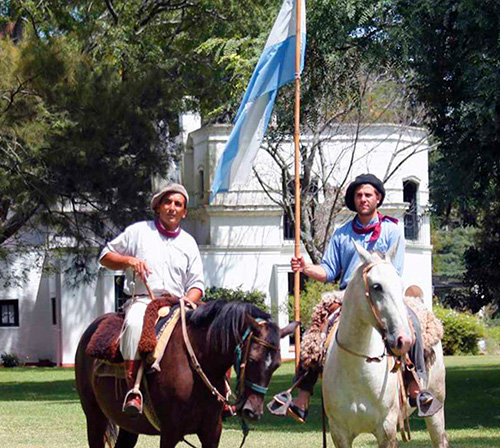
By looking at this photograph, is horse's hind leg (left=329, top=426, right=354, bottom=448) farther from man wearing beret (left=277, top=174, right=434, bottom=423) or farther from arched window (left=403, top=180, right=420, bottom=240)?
arched window (left=403, top=180, right=420, bottom=240)

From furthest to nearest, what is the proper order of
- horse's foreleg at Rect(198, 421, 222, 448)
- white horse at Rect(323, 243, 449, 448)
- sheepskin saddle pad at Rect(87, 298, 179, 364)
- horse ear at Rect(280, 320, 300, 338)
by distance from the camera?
sheepskin saddle pad at Rect(87, 298, 179, 364), horse's foreleg at Rect(198, 421, 222, 448), white horse at Rect(323, 243, 449, 448), horse ear at Rect(280, 320, 300, 338)

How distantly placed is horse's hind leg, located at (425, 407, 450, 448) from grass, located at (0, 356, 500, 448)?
3.63 metres

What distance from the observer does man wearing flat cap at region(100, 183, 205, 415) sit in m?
9.50

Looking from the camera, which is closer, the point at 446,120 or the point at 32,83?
the point at 446,120

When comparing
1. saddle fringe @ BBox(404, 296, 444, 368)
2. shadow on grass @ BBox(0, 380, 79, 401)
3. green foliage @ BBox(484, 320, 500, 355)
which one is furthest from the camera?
green foliage @ BBox(484, 320, 500, 355)

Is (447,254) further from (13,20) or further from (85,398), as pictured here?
(85,398)

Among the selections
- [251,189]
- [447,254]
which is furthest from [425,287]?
[447,254]

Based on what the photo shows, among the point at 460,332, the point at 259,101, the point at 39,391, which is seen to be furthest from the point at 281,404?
the point at 460,332

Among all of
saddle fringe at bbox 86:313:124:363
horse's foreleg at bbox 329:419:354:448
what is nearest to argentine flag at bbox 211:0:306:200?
saddle fringe at bbox 86:313:124:363

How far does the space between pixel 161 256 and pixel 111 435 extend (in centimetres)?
204

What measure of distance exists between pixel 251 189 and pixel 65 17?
1647 cm

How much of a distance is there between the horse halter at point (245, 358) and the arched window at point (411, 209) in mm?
38659

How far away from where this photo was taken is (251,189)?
45.4m

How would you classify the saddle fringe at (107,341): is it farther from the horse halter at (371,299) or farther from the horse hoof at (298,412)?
the horse halter at (371,299)
